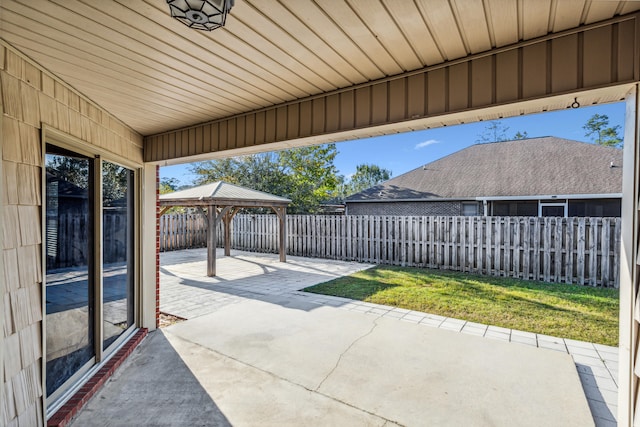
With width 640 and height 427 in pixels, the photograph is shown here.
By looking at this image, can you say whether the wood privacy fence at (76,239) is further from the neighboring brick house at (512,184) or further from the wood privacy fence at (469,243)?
the neighboring brick house at (512,184)

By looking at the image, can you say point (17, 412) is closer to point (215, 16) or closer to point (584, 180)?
point (215, 16)

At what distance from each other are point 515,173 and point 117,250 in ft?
43.1

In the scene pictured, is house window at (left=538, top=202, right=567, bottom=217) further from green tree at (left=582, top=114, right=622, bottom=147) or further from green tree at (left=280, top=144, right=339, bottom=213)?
green tree at (left=582, top=114, right=622, bottom=147)

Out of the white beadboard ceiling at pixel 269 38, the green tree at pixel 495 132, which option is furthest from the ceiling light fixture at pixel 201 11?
the green tree at pixel 495 132

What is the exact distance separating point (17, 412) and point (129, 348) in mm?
1721

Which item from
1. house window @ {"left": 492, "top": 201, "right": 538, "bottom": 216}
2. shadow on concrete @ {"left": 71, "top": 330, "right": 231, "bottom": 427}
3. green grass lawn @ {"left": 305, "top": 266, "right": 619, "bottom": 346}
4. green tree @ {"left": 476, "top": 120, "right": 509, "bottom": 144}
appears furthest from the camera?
green tree @ {"left": 476, "top": 120, "right": 509, "bottom": 144}

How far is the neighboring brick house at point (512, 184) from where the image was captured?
10673mm

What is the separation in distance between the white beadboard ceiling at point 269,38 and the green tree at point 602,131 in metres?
27.8

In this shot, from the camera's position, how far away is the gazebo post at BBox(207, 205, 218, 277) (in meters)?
7.72

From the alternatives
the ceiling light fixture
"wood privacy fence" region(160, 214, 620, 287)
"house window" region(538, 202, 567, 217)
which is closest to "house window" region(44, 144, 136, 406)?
the ceiling light fixture

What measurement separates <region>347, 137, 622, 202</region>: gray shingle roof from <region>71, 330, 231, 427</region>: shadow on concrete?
1149 centimetres

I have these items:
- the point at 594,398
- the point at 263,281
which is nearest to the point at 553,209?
the point at 263,281

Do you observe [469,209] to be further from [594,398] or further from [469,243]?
[594,398]

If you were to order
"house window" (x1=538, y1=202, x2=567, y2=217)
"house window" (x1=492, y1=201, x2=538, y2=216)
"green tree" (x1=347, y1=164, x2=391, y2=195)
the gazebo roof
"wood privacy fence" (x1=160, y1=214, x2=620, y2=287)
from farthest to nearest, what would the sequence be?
"green tree" (x1=347, y1=164, x2=391, y2=195) < "house window" (x1=492, y1=201, x2=538, y2=216) < "house window" (x1=538, y1=202, x2=567, y2=217) < the gazebo roof < "wood privacy fence" (x1=160, y1=214, x2=620, y2=287)
